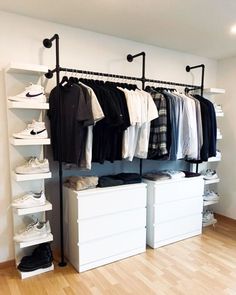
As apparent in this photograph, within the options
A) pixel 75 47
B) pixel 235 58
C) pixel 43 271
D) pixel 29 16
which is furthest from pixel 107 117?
pixel 235 58

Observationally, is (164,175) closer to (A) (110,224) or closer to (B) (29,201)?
(A) (110,224)

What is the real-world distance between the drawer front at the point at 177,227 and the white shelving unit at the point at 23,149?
116 centimetres

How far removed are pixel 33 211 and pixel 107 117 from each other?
1037mm

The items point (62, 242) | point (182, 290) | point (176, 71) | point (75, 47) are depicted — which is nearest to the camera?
point (182, 290)

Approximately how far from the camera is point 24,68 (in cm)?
204

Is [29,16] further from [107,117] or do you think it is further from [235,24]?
[235,24]

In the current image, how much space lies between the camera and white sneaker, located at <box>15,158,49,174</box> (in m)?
2.13

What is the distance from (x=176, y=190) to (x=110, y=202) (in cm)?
86

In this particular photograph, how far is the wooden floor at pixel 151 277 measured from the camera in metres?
2.05

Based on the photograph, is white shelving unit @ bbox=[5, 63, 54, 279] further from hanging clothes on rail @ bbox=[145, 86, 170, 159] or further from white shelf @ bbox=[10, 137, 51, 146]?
hanging clothes on rail @ bbox=[145, 86, 170, 159]

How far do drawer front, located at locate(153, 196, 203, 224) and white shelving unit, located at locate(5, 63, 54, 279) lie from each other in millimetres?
1153

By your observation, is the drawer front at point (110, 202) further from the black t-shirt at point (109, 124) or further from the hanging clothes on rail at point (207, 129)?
the hanging clothes on rail at point (207, 129)

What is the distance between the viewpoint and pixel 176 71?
3299mm

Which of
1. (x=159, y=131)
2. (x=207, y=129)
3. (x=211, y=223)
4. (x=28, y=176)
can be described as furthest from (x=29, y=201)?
(x=211, y=223)
